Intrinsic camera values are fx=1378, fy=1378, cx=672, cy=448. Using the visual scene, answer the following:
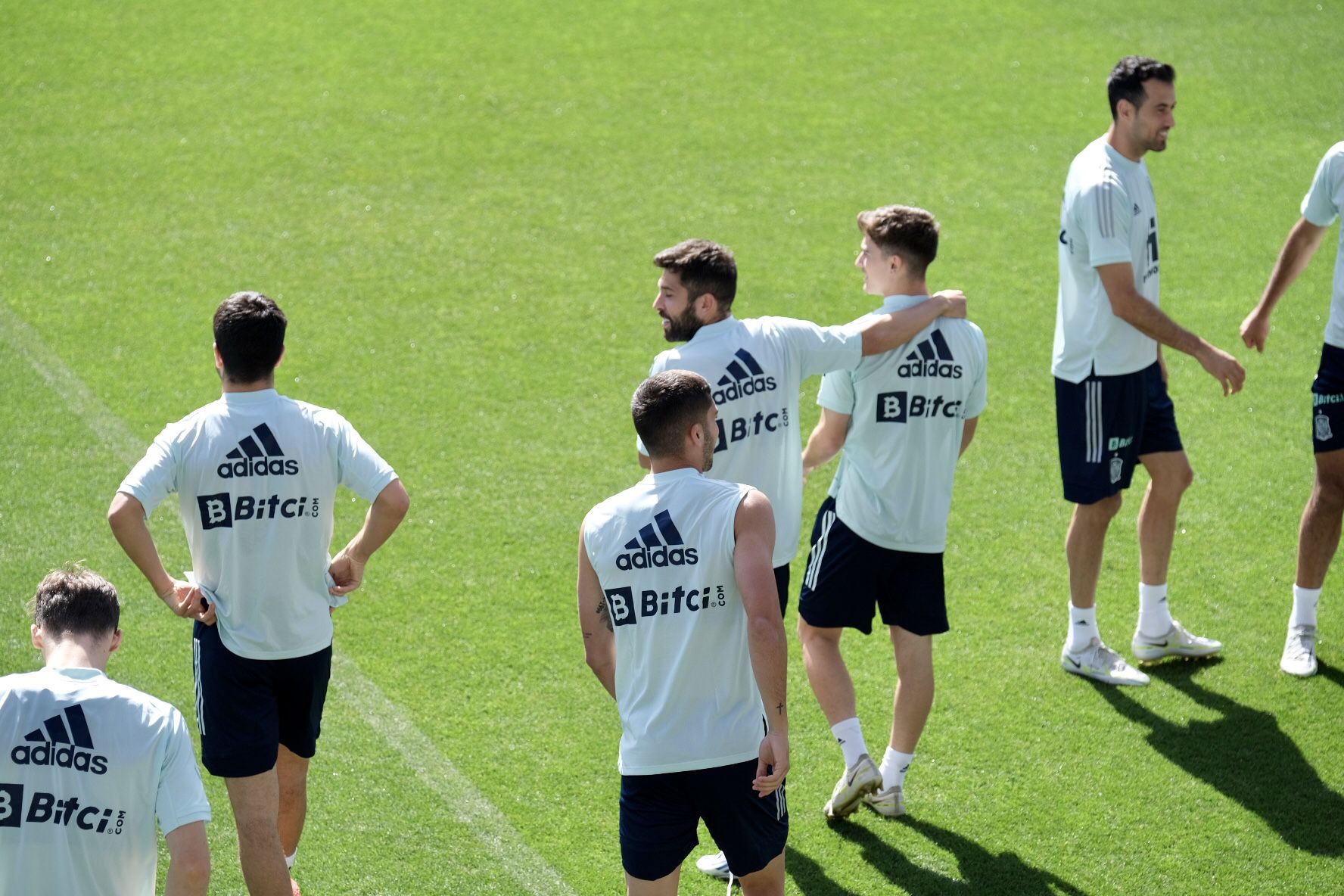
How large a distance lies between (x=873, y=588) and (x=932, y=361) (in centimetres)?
88

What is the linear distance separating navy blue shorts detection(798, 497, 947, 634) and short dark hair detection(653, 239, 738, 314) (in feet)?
3.67

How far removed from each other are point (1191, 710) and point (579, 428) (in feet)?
11.6

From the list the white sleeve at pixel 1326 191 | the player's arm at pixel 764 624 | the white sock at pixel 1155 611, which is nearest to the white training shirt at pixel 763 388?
the player's arm at pixel 764 624

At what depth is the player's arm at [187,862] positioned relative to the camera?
3191 millimetres

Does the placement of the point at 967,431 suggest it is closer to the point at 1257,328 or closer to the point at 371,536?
the point at 1257,328

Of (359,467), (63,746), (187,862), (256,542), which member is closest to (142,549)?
(256,542)

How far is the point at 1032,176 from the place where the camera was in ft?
35.1

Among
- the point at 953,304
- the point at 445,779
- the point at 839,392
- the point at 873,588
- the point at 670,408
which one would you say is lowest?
the point at 445,779

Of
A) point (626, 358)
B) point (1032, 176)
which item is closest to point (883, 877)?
point (626, 358)

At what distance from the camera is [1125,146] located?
19.2 feet

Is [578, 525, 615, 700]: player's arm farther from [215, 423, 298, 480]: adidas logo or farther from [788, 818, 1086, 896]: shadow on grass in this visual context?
[788, 818, 1086, 896]: shadow on grass

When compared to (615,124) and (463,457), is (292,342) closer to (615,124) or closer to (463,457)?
(463,457)

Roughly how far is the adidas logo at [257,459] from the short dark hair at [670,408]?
118 cm

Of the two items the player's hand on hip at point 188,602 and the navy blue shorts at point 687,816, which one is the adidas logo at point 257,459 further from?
the navy blue shorts at point 687,816
